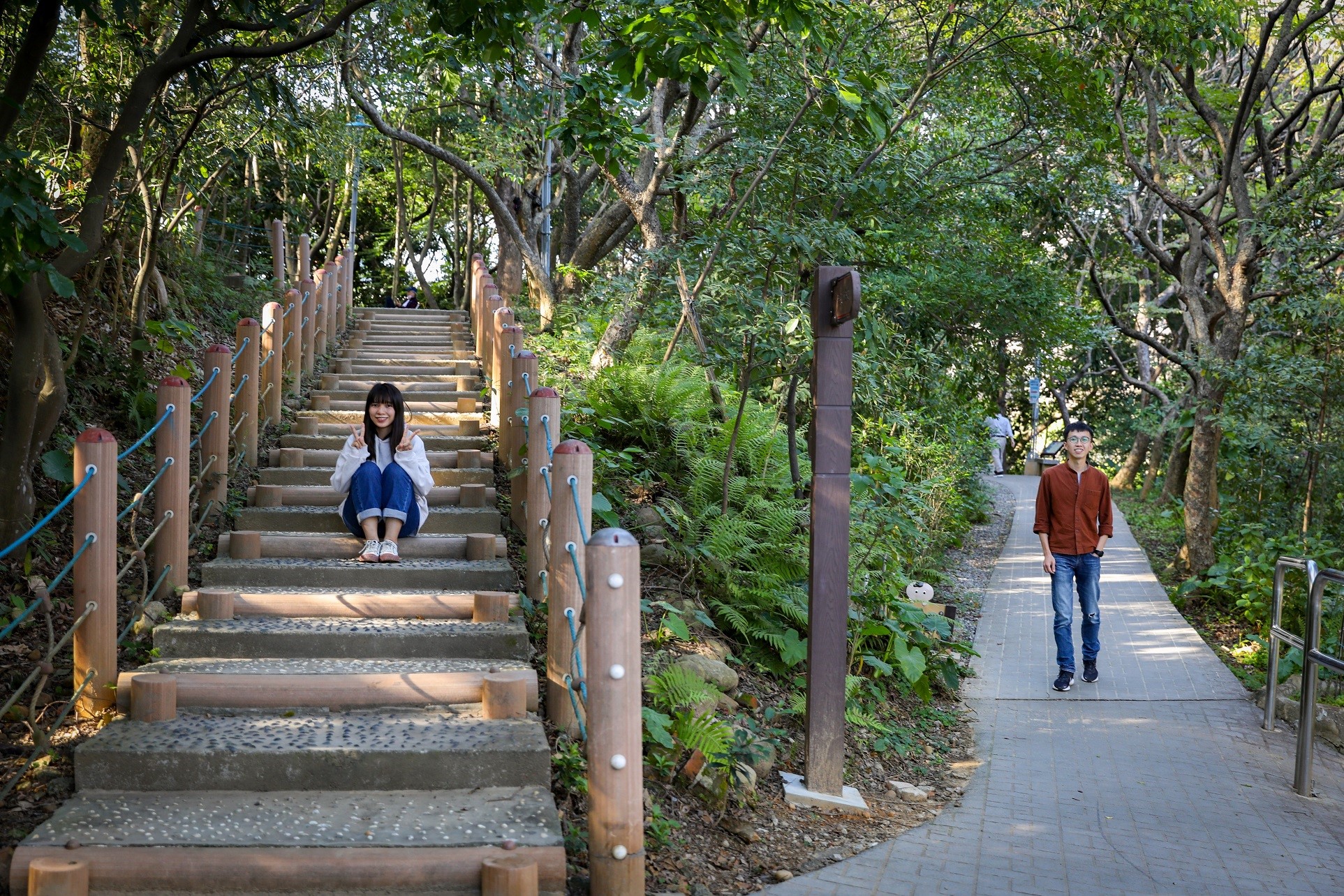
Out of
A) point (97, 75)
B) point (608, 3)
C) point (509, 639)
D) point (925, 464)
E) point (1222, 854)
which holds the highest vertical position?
point (608, 3)

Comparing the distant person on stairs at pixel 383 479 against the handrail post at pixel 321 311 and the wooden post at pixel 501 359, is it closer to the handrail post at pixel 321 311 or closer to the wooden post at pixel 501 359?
the wooden post at pixel 501 359

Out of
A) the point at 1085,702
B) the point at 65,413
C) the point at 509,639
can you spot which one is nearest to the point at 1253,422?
the point at 1085,702

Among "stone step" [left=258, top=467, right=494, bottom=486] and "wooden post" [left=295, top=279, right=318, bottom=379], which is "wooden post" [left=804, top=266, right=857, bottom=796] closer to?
"stone step" [left=258, top=467, right=494, bottom=486]

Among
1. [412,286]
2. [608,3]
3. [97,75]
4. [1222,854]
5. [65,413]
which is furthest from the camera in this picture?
[412,286]

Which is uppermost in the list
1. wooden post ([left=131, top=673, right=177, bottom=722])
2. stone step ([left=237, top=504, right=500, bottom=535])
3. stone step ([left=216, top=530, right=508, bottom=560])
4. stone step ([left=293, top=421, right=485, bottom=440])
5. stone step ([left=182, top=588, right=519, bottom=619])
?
stone step ([left=293, top=421, right=485, bottom=440])

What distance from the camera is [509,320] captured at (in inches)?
373

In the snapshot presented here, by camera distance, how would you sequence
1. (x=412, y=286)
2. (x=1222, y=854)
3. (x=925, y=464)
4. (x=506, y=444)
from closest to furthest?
(x=1222, y=854) → (x=506, y=444) → (x=925, y=464) → (x=412, y=286)

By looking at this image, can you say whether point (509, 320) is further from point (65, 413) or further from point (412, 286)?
point (412, 286)

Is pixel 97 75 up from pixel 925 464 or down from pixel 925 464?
up

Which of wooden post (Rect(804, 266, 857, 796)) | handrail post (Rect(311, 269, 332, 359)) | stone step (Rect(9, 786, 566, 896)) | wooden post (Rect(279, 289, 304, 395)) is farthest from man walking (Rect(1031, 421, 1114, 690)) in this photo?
handrail post (Rect(311, 269, 332, 359))

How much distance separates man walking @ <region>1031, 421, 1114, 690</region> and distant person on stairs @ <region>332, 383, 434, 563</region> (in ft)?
14.1

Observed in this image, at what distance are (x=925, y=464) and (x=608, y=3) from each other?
6269mm

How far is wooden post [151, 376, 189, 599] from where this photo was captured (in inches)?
212

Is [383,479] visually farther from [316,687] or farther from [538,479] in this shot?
[316,687]
